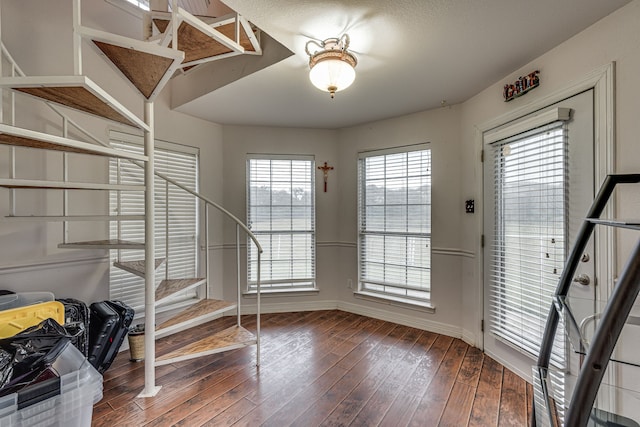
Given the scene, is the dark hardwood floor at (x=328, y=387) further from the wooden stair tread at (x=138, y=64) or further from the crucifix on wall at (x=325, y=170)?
the wooden stair tread at (x=138, y=64)

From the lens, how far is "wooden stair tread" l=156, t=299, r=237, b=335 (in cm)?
213

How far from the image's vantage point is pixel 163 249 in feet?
9.73

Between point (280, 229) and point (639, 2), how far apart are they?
3.35 meters

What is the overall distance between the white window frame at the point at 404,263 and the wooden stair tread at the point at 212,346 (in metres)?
1.67

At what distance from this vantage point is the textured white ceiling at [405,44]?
1.51 meters

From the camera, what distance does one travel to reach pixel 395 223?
332 centimetres

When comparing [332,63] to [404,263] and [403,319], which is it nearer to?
[404,263]

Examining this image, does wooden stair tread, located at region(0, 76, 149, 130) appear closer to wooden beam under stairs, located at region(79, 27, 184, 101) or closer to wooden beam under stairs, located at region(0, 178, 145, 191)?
wooden beam under stairs, located at region(79, 27, 184, 101)

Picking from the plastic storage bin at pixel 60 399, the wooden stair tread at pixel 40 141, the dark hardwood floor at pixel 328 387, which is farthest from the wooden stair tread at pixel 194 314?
the wooden stair tread at pixel 40 141

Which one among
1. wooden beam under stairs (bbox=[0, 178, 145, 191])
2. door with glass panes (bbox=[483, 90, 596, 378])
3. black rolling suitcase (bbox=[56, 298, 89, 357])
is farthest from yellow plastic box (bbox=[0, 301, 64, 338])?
door with glass panes (bbox=[483, 90, 596, 378])

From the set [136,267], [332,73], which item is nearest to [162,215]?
[136,267]

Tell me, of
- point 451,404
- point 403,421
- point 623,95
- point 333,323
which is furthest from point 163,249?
point 623,95

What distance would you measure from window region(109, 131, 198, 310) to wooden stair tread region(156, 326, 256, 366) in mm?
796

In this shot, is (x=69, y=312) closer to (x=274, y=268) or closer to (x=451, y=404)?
(x=274, y=268)
